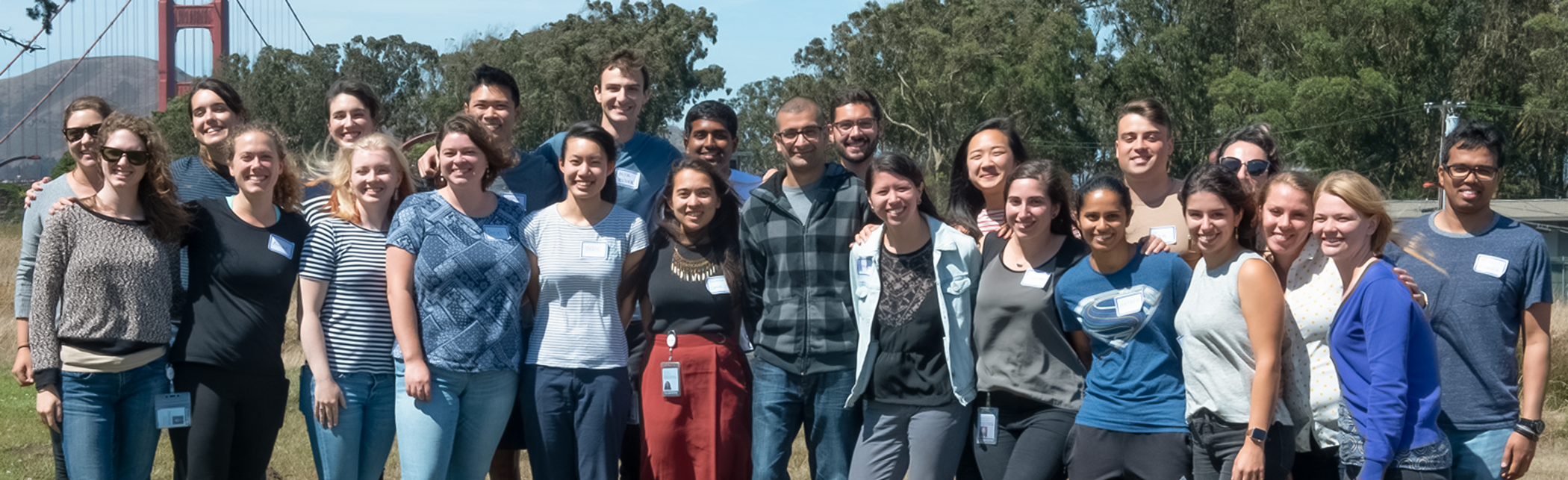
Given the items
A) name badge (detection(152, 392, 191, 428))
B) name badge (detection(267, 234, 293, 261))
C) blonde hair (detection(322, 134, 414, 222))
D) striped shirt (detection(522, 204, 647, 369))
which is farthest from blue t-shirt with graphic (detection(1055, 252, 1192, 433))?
name badge (detection(152, 392, 191, 428))

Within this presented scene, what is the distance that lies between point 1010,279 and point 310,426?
9.07 feet

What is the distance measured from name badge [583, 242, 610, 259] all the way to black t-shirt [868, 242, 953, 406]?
111 centimetres

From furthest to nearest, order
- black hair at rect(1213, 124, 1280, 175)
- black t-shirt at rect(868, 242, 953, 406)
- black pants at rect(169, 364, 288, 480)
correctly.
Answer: black hair at rect(1213, 124, 1280, 175), black t-shirt at rect(868, 242, 953, 406), black pants at rect(169, 364, 288, 480)

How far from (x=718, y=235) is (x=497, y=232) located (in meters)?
0.92

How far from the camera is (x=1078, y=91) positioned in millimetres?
42844

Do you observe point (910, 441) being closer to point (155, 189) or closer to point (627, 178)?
point (627, 178)

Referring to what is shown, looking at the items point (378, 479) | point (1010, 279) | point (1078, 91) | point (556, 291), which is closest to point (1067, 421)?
point (1010, 279)

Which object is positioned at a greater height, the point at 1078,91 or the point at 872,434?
the point at 1078,91

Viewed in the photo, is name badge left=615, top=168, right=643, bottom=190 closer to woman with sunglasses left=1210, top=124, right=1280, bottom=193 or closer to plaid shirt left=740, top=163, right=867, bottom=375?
plaid shirt left=740, top=163, right=867, bottom=375

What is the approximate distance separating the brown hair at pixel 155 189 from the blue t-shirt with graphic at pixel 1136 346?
3424 mm

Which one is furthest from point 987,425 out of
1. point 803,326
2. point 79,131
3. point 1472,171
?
point 79,131

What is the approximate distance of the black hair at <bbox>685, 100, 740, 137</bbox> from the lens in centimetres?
587

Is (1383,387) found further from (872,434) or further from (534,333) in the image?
(534,333)

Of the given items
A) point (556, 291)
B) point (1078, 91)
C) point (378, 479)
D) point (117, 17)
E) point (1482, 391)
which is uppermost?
point (117, 17)
